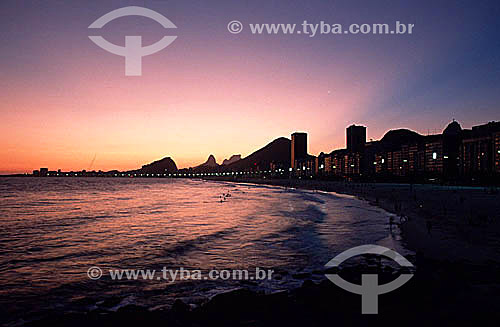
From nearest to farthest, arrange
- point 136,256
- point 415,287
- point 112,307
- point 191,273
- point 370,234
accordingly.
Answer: point 415,287 < point 112,307 < point 191,273 < point 136,256 < point 370,234

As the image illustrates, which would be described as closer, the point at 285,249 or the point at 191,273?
the point at 191,273

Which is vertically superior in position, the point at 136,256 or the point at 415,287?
the point at 415,287

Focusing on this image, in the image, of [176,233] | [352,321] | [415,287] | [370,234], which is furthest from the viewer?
[176,233]

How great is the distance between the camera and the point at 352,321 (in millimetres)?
8836

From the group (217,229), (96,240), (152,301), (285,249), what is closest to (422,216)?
(285,249)

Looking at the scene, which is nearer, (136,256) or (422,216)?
(136,256)

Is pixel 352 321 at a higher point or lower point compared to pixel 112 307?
higher

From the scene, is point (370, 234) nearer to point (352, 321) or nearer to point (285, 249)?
point (285, 249)

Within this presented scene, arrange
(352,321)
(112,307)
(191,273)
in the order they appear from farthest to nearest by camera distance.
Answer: (191,273) < (112,307) < (352,321)

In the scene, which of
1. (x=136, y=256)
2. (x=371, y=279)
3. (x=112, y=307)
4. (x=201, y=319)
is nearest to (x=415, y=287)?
(x=371, y=279)

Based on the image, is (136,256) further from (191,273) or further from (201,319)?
(201,319)

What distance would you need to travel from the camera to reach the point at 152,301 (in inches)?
464

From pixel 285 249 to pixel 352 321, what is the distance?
11.2m

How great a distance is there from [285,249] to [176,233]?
11.5 meters
